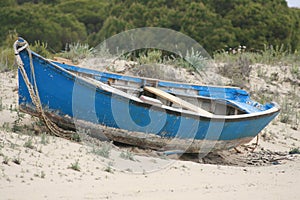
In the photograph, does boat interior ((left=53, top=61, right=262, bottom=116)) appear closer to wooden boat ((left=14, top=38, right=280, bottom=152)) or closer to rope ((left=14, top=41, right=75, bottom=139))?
wooden boat ((left=14, top=38, right=280, bottom=152))

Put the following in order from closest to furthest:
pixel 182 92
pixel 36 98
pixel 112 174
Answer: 1. pixel 112 174
2. pixel 36 98
3. pixel 182 92

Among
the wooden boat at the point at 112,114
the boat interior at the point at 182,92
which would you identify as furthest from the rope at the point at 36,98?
the boat interior at the point at 182,92

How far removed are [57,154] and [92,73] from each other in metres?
2.74

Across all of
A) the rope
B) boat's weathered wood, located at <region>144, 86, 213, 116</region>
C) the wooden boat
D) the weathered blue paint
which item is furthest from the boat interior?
the rope

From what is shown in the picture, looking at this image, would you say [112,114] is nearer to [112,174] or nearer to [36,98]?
[36,98]

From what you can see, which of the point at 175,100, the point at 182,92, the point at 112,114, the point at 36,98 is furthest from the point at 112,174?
the point at 182,92

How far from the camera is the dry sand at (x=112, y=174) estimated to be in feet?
17.6

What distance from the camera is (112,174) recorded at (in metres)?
6.07

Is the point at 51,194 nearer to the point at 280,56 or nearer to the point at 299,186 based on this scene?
the point at 299,186

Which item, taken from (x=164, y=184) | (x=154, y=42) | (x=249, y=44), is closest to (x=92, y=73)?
(x=164, y=184)

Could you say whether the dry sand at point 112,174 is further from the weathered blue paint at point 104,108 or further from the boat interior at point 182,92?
the boat interior at point 182,92

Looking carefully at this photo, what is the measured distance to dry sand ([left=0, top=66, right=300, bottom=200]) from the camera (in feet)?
17.6

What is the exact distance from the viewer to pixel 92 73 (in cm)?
885

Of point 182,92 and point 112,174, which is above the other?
point 182,92
